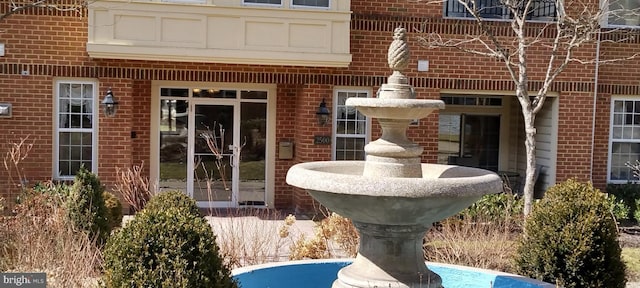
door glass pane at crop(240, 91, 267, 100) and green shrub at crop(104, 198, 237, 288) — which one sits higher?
door glass pane at crop(240, 91, 267, 100)

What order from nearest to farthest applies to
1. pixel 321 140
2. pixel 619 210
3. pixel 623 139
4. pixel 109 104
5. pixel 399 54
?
pixel 399 54 < pixel 109 104 < pixel 619 210 < pixel 321 140 < pixel 623 139

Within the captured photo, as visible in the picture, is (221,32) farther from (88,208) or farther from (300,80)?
(88,208)

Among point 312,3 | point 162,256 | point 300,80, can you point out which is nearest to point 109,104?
point 300,80

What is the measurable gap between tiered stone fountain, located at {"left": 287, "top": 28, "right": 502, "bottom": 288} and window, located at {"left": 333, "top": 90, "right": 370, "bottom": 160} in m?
7.60

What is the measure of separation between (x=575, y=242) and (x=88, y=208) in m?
5.80

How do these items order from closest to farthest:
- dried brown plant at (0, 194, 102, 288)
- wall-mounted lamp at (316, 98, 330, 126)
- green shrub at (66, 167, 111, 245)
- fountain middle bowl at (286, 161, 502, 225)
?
fountain middle bowl at (286, 161, 502, 225) → dried brown plant at (0, 194, 102, 288) → green shrub at (66, 167, 111, 245) → wall-mounted lamp at (316, 98, 330, 126)

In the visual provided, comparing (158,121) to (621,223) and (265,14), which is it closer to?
(265,14)

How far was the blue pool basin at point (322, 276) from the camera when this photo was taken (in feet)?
22.9

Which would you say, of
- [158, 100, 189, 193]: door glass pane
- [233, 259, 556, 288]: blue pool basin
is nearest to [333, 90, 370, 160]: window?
[158, 100, 189, 193]: door glass pane

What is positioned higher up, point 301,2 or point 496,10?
point 496,10

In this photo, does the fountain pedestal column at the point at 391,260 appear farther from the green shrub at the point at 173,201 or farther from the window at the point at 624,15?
the window at the point at 624,15

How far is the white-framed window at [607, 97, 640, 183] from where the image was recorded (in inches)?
601

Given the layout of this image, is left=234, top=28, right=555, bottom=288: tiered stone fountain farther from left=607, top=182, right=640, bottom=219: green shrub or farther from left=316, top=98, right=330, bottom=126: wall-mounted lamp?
left=607, top=182, right=640, bottom=219: green shrub

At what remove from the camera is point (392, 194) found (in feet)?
16.6
